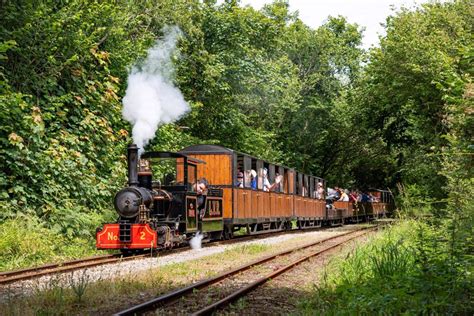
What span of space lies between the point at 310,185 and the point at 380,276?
905 inches

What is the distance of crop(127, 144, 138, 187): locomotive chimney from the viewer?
1423 centimetres

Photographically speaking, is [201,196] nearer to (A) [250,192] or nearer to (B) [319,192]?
(A) [250,192]

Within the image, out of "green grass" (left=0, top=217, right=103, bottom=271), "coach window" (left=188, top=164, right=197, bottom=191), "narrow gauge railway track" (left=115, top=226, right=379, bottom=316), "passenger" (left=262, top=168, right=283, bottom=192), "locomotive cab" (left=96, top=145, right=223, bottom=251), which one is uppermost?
"passenger" (left=262, top=168, right=283, bottom=192)

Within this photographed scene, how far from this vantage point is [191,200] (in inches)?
642

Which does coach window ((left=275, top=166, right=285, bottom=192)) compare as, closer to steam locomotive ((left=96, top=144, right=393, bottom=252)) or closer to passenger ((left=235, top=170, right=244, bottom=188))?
steam locomotive ((left=96, top=144, right=393, bottom=252))

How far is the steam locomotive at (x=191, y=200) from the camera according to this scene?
14281 mm

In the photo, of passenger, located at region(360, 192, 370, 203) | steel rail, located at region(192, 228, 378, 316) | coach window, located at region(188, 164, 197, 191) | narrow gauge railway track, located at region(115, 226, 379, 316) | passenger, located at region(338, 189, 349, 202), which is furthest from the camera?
passenger, located at region(360, 192, 370, 203)

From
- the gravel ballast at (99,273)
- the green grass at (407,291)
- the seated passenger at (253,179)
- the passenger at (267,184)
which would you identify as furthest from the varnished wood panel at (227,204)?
the green grass at (407,291)

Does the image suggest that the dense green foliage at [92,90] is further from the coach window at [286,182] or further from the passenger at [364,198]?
the passenger at [364,198]

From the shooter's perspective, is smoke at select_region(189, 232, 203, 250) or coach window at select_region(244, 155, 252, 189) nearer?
smoke at select_region(189, 232, 203, 250)

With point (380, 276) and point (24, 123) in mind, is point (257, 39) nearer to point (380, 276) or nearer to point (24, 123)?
point (24, 123)

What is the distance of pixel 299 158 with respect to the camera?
44.9 m

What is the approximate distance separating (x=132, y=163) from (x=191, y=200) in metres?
2.43

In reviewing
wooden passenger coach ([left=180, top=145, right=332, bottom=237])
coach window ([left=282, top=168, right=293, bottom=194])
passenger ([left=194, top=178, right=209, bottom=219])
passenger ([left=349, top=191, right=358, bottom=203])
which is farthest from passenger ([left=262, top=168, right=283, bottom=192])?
passenger ([left=349, top=191, right=358, bottom=203])
